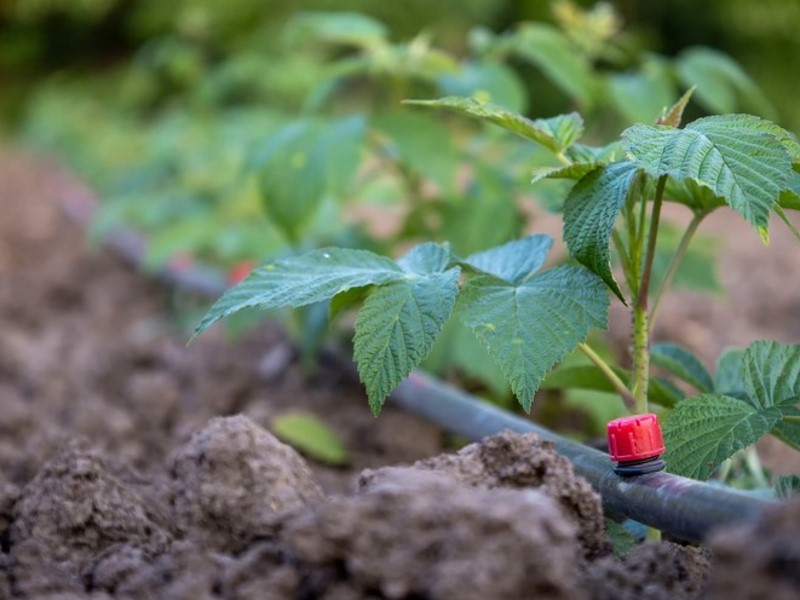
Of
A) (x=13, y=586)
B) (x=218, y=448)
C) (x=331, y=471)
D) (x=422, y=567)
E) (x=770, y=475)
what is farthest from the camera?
(x=331, y=471)

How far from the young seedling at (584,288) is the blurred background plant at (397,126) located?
21 centimetres

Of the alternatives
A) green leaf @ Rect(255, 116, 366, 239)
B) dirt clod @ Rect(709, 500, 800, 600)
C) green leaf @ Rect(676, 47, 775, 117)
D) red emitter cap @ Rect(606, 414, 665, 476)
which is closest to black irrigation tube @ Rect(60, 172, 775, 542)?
red emitter cap @ Rect(606, 414, 665, 476)

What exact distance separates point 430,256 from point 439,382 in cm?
76

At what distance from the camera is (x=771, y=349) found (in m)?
1.17

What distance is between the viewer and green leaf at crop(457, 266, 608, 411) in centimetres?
108

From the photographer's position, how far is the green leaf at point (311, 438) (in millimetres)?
1943

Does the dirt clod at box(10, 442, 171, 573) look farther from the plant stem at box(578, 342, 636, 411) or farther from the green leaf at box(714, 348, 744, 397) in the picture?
the green leaf at box(714, 348, 744, 397)

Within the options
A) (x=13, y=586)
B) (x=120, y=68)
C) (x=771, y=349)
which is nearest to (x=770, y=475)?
(x=771, y=349)

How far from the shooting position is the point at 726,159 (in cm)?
108

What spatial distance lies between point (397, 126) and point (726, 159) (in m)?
1.09

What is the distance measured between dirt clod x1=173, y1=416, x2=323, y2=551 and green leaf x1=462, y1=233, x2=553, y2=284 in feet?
0.96

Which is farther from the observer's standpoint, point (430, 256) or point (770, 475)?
point (770, 475)

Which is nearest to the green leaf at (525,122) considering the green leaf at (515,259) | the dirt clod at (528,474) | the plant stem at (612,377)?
the green leaf at (515,259)

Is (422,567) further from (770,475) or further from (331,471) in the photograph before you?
(331,471)
